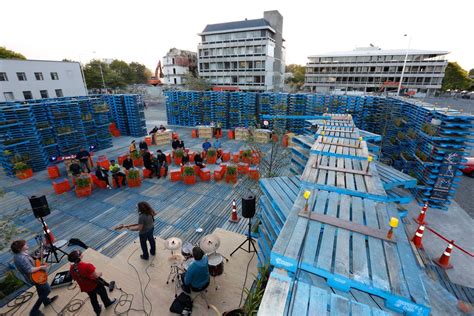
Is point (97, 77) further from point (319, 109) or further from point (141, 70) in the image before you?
point (319, 109)

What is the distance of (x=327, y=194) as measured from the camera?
14.6 feet

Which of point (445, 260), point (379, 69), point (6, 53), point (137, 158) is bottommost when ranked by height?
point (445, 260)

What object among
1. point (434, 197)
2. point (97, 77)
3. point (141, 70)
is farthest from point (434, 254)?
point (141, 70)

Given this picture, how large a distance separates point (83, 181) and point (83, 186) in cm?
25

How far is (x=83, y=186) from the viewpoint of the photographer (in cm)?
1106

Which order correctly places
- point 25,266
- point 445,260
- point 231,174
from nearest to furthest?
point 25,266 < point 445,260 < point 231,174

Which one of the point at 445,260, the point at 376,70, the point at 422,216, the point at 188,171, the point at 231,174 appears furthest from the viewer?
the point at 376,70

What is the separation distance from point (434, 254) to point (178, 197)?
421 inches

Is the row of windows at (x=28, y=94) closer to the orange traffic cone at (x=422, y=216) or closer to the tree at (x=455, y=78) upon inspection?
the orange traffic cone at (x=422, y=216)

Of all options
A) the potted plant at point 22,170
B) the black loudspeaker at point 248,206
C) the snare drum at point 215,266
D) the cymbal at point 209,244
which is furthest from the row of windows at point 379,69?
the snare drum at point 215,266

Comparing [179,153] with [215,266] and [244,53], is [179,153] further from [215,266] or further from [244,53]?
[244,53]

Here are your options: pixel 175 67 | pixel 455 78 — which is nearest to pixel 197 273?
pixel 175 67

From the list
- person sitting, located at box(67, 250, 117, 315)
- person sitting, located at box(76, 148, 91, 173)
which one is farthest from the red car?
person sitting, located at box(76, 148, 91, 173)

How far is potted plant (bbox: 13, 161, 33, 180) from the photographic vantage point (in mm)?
13031
